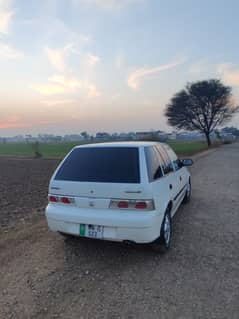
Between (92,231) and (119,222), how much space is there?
0.44m

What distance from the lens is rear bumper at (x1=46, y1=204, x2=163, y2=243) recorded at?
3382 millimetres

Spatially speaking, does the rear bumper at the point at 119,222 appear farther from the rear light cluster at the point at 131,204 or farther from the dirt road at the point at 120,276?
the dirt road at the point at 120,276

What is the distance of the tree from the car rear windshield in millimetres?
43562

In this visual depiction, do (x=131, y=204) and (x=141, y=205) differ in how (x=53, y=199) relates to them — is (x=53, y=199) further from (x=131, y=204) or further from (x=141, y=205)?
(x=141, y=205)

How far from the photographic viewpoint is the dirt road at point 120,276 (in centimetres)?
262

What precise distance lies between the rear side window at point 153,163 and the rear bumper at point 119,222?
0.56m

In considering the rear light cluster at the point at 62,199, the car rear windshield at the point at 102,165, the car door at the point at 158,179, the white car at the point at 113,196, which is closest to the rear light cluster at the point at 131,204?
the white car at the point at 113,196

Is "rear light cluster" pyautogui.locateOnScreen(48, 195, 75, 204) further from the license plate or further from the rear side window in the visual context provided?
the rear side window

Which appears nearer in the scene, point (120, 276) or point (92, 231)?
point (120, 276)

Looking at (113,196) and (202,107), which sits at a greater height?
(202,107)

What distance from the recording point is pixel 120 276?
323cm

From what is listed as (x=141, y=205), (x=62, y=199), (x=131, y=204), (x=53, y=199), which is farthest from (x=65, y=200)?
(x=141, y=205)

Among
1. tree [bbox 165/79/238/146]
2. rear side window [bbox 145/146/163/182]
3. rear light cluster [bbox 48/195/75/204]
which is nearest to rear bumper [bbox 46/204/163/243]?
rear light cluster [bbox 48/195/75/204]

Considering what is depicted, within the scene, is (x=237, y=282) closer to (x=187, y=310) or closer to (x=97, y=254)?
(x=187, y=310)
